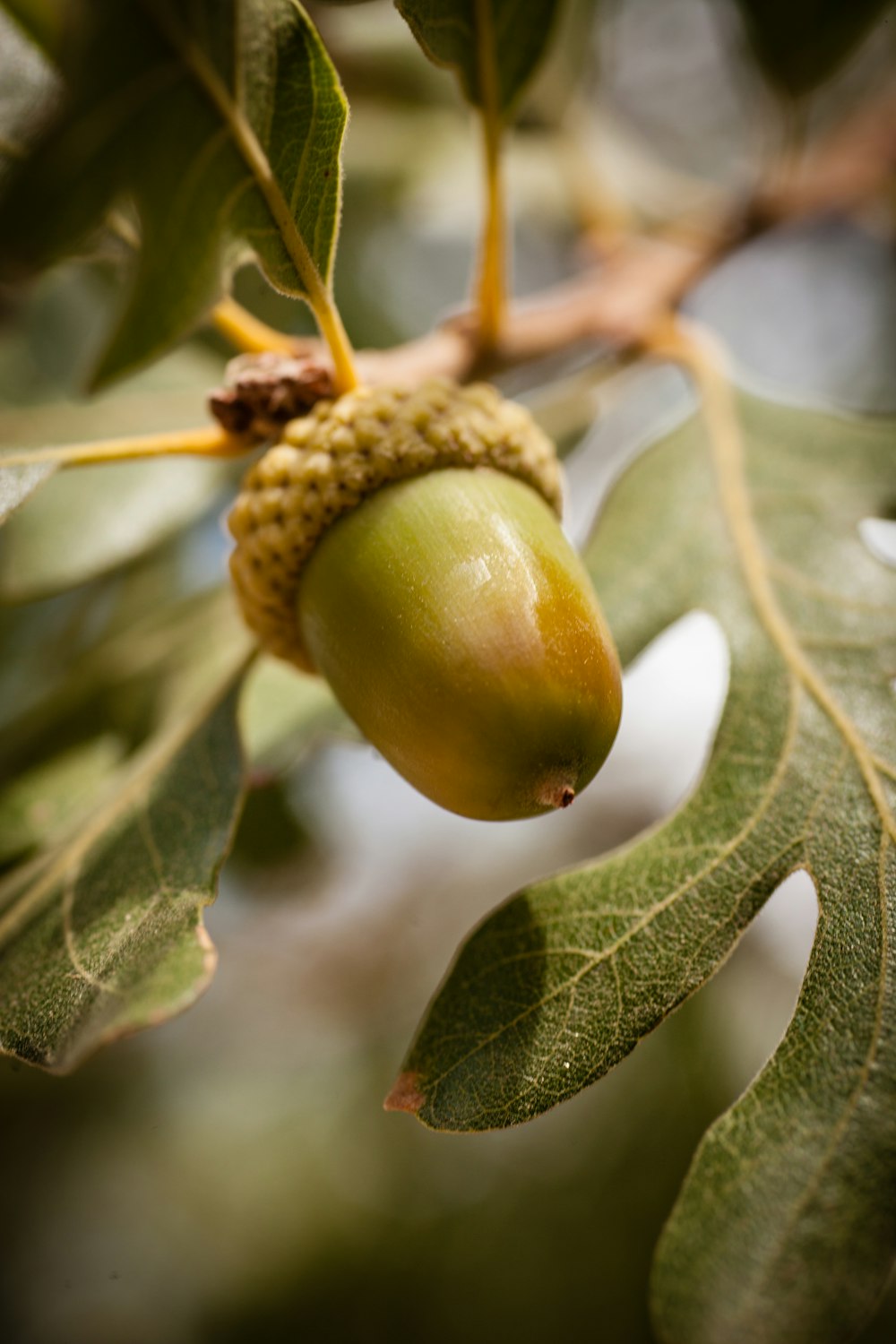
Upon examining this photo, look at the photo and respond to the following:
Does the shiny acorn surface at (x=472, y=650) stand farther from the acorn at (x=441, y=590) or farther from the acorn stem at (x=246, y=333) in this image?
the acorn stem at (x=246, y=333)

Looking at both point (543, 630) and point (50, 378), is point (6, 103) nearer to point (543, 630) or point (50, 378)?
point (50, 378)

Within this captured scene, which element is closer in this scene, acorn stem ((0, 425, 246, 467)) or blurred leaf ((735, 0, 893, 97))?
acorn stem ((0, 425, 246, 467))

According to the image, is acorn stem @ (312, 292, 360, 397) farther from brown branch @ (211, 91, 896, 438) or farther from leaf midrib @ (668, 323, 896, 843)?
leaf midrib @ (668, 323, 896, 843)

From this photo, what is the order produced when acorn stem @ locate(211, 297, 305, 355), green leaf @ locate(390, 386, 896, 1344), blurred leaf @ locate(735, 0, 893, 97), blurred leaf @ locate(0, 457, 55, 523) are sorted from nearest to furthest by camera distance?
green leaf @ locate(390, 386, 896, 1344) → blurred leaf @ locate(0, 457, 55, 523) → acorn stem @ locate(211, 297, 305, 355) → blurred leaf @ locate(735, 0, 893, 97)

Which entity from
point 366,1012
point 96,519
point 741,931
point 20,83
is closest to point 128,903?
point 741,931

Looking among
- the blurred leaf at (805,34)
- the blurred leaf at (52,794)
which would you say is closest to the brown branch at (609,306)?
the blurred leaf at (805,34)

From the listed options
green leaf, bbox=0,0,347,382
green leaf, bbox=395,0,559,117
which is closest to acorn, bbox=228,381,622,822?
green leaf, bbox=0,0,347,382

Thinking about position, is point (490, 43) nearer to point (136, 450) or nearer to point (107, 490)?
point (136, 450)

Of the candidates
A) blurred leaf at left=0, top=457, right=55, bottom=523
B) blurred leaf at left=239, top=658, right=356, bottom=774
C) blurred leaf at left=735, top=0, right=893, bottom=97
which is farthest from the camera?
blurred leaf at left=735, top=0, right=893, bottom=97
